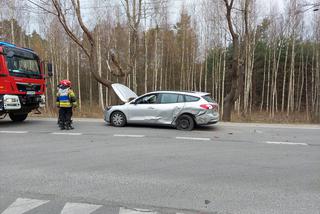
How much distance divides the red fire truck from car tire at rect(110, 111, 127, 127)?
3.36 m

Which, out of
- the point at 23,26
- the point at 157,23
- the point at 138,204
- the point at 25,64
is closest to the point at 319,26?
the point at 157,23

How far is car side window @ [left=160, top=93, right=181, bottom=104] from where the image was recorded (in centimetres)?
943

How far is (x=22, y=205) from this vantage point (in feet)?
10.8

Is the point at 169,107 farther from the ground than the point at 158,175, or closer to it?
farther from the ground

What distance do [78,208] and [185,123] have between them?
6.42 meters

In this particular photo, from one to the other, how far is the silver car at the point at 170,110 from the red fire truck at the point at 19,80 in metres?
3.35

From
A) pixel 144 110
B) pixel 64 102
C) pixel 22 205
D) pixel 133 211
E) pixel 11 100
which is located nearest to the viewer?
pixel 133 211

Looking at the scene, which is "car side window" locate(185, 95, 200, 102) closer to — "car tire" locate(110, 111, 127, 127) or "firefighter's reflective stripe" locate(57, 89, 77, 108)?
"car tire" locate(110, 111, 127, 127)

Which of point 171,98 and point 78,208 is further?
point 171,98

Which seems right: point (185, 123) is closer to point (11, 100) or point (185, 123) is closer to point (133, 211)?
point (133, 211)

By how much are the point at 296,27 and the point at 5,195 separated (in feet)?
93.6

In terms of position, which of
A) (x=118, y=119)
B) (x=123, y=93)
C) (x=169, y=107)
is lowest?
(x=118, y=119)

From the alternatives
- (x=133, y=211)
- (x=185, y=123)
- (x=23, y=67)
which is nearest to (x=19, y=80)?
(x=23, y=67)

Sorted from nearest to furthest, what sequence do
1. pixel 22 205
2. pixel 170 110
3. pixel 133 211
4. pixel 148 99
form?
pixel 133 211 → pixel 22 205 → pixel 170 110 → pixel 148 99
